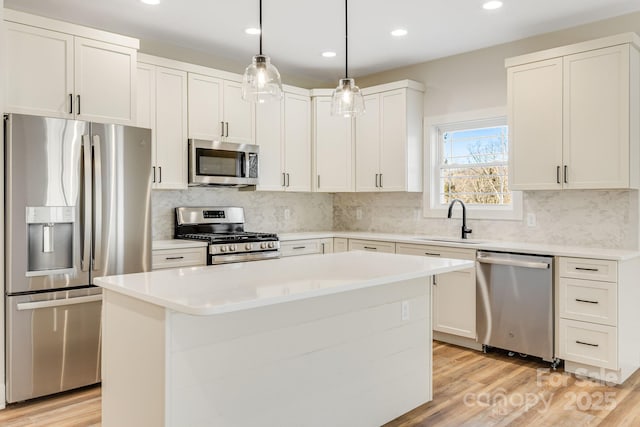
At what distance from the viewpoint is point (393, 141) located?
489 centimetres

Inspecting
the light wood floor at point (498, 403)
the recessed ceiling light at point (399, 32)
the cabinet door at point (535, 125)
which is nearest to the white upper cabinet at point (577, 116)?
the cabinet door at point (535, 125)

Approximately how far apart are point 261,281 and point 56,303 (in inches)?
65.2

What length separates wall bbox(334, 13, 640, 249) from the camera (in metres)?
3.74

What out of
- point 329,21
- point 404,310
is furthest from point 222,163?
point 404,310

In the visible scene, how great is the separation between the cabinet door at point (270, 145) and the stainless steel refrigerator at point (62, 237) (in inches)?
61.2

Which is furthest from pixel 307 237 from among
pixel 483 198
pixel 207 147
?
pixel 483 198

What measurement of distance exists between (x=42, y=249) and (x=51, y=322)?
1.52 ft

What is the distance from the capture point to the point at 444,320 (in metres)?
4.22

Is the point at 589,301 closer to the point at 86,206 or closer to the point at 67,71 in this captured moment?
the point at 86,206

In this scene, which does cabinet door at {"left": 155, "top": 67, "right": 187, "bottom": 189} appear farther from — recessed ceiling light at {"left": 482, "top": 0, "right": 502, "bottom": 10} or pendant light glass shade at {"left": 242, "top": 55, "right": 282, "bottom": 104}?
recessed ceiling light at {"left": 482, "top": 0, "right": 502, "bottom": 10}

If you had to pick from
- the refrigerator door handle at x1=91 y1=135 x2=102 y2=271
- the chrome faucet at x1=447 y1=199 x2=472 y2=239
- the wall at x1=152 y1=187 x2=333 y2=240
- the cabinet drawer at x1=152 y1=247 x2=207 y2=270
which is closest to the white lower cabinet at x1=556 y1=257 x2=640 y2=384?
the chrome faucet at x1=447 y1=199 x2=472 y2=239

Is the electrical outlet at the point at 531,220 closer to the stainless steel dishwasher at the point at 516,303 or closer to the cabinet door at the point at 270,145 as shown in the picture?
the stainless steel dishwasher at the point at 516,303

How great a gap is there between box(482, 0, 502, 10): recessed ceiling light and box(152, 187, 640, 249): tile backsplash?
1.57 metres

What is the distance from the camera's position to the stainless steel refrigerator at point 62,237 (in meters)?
2.93
